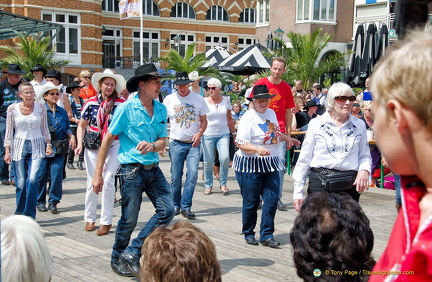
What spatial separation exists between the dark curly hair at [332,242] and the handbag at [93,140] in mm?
4931

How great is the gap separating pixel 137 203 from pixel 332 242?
299 centimetres

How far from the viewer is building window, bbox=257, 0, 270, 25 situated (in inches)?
1802

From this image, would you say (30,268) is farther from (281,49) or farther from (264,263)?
(281,49)

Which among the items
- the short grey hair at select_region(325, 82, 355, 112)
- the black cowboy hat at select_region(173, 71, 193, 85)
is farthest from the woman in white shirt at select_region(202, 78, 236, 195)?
the short grey hair at select_region(325, 82, 355, 112)

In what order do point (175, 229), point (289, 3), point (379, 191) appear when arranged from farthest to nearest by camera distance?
point (289, 3)
point (379, 191)
point (175, 229)

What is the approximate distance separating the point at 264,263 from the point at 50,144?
3649 millimetres

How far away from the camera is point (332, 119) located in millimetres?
5246

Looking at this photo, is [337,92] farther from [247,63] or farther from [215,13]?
[215,13]

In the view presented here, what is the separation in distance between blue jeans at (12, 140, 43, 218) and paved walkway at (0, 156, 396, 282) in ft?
1.31

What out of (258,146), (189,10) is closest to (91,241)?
(258,146)

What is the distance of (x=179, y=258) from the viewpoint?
2459mm

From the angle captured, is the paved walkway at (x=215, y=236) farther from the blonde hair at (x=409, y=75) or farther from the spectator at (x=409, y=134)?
the blonde hair at (x=409, y=75)

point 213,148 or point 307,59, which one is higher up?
point 307,59

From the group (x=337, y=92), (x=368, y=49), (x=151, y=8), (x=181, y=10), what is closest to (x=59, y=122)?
(x=337, y=92)
